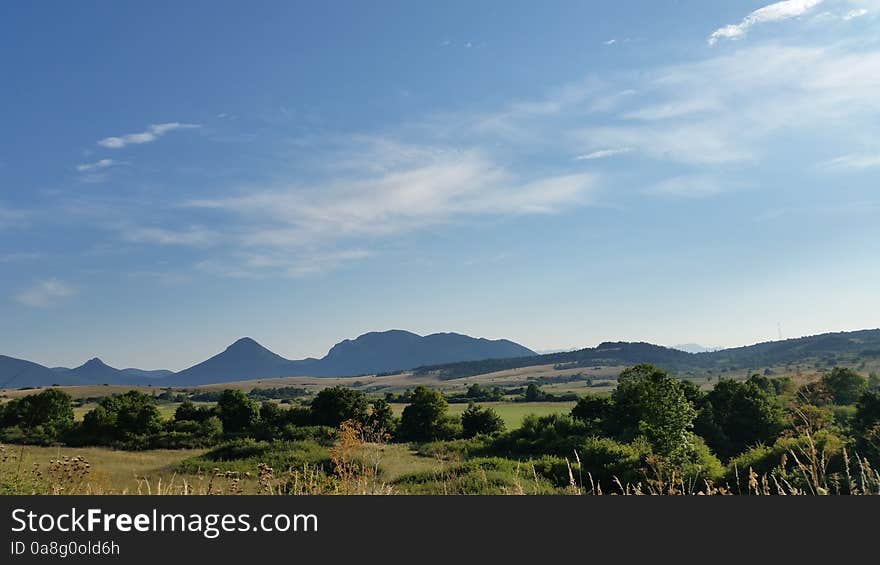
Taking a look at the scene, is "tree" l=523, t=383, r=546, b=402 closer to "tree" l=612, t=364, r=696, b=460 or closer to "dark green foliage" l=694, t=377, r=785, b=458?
"dark green foliage" l=694, t=377, r=785, b=458

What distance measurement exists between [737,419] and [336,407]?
4895cm

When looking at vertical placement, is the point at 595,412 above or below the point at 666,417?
below

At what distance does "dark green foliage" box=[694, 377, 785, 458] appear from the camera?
205ft

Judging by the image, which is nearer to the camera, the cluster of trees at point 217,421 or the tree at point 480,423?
the cluster of trees at point 217,421

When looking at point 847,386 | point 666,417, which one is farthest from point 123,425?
point 847,386

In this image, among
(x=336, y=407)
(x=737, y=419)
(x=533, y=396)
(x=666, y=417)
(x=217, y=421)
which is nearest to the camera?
(x=666, y=417)

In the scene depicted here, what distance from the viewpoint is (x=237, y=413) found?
7950 cm

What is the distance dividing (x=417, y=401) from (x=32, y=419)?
49.5 meters

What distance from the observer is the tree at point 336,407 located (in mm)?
77000

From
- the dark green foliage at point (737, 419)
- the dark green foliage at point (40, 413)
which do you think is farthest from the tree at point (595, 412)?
the dark green foliage at point (40, 413)

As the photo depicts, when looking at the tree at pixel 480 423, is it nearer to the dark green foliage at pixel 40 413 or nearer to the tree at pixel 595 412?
the tree at pixel 595 412

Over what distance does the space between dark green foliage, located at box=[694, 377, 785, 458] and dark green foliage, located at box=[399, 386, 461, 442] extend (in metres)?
31.2

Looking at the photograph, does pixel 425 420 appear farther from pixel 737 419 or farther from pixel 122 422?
pixel 737 419

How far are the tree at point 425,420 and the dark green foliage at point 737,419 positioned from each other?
1235 inches
